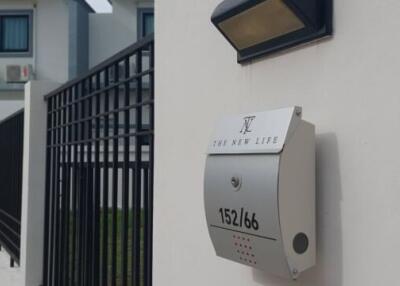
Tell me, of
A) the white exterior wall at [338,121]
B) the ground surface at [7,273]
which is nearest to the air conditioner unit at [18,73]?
the ground surface at [7,273]

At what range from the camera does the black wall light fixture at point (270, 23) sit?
1340 mm

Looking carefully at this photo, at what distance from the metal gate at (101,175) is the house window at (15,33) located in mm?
11017

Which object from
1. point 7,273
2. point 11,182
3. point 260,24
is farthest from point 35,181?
point 260,24

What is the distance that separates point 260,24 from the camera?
147 centimetres

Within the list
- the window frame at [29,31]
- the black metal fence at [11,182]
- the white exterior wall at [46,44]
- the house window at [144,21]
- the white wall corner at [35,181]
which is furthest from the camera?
the window frame at [29,31]

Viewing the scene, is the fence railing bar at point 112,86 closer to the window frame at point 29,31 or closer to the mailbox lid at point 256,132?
the mailbox lid at point 256,132

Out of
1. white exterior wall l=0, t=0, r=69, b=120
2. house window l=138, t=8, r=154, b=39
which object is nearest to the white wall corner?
house window l=138, t=8, r=154, b=39

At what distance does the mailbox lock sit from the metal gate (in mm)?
1064

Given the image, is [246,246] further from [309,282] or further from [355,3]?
[355,3]

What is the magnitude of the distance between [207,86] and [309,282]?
739mm

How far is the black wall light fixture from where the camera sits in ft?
4.40

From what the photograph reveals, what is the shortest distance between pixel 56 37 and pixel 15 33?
1.12 meters

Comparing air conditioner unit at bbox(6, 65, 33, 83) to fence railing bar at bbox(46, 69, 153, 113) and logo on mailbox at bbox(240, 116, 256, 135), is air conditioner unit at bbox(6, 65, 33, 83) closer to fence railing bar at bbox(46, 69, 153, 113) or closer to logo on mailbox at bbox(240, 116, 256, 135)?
fence railing bar at bbox(46, 69, 153, 113)

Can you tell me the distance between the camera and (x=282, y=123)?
1.31 metres
